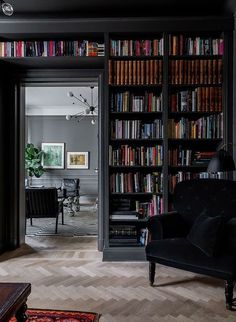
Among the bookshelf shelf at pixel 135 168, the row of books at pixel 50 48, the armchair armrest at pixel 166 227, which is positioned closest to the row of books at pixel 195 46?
the row of books at pixel 50 48

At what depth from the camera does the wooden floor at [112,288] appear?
2361 mm

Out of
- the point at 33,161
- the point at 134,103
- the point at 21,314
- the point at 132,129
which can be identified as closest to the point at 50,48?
the point at 134,103

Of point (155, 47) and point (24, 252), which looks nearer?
point (155, 47)

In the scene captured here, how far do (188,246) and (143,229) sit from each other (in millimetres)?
1163

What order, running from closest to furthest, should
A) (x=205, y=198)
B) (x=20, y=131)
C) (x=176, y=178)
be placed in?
(x=205, y=198) → (x=176, y=178) → (x=20, y=131)

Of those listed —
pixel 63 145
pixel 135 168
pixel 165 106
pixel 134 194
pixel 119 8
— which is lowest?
pixel 134 194

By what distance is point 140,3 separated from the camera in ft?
11.6

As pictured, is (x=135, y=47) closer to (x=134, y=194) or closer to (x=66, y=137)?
(x=134, y=194)

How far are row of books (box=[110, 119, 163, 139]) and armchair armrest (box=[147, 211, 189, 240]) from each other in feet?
3.53

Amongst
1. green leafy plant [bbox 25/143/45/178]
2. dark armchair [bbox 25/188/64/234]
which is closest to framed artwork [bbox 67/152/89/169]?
green leafy plant [bbox 25/143/45/178]

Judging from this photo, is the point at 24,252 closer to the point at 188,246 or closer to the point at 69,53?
the point at 188,246

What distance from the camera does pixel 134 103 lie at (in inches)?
147

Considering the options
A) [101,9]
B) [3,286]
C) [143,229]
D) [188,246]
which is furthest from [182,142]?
[3,286]

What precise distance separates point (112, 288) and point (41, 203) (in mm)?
2537
